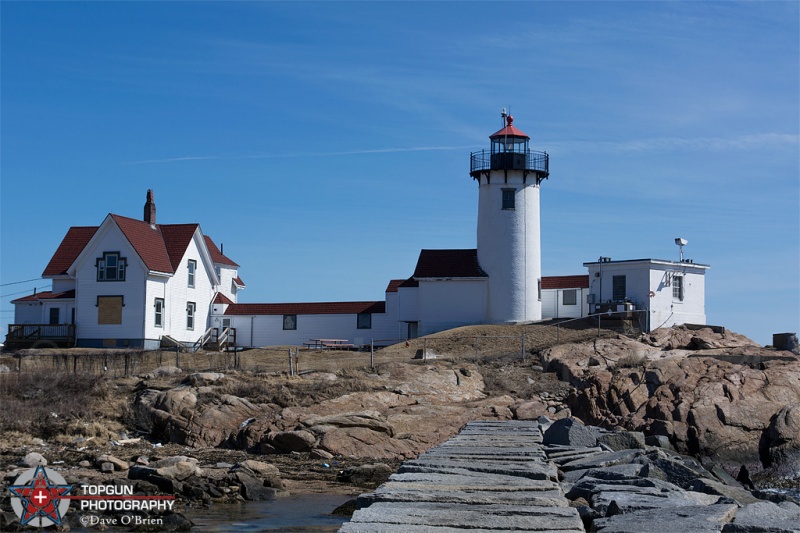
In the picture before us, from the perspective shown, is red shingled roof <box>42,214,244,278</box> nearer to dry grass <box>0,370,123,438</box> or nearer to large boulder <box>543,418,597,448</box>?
dry grass <box>0,370,123,438</box>

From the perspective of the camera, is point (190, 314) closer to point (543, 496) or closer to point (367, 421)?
point (367, 421)

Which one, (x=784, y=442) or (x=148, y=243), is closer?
(x=784, y=442)

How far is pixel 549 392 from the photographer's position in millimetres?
29750

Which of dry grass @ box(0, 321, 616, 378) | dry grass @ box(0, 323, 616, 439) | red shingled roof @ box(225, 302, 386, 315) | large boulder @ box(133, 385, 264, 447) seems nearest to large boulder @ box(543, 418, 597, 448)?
large boulder @ box(133, 385, 264, 447)

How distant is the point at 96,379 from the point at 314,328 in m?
21.0

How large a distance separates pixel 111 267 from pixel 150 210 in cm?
417

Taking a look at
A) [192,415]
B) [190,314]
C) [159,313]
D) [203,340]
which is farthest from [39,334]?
[192,415]

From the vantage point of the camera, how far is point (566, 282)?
155 ft

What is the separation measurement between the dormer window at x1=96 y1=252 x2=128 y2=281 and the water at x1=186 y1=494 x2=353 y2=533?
27.4 meters

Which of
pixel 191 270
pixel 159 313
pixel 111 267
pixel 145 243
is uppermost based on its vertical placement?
pixel 145 243

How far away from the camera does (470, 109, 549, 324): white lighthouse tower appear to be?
45.2m

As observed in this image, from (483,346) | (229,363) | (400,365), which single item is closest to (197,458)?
(400,365)

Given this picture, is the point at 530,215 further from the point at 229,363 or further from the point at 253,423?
the point at 253,423

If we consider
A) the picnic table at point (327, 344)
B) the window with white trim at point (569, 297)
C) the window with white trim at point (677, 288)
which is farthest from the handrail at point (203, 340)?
the window with white trim at point (677, 288)
